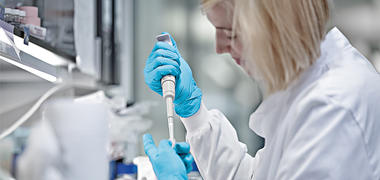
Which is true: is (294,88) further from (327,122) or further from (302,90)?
(327,122)

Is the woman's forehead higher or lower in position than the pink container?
higher

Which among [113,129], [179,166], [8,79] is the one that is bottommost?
[113,129]

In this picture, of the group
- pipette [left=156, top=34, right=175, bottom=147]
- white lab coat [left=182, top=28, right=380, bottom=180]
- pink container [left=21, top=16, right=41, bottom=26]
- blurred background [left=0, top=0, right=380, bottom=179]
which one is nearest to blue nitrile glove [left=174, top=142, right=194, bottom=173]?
pipette [left=156, top=34, right=175, bottom=147]

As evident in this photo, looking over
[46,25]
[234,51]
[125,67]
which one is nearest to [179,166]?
[234,51]

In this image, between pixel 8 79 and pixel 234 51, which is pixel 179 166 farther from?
pixel 8 79

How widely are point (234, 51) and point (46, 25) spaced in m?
0.55

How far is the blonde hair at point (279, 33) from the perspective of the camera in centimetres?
74

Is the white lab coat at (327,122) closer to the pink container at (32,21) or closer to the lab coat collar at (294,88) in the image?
the lab coat collar at (294,88)

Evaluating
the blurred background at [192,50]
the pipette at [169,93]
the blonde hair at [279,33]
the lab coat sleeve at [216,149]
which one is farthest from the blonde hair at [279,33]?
the blurred background at [192,50]

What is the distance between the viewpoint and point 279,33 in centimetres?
74

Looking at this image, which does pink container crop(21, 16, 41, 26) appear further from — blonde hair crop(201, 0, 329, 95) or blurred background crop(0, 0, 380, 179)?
blurred background crop(0, 0, 380, 179)

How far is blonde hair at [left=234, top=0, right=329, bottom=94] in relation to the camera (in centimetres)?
74

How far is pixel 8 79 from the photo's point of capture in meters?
0.69

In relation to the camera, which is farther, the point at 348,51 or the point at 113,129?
the point at 113,129
